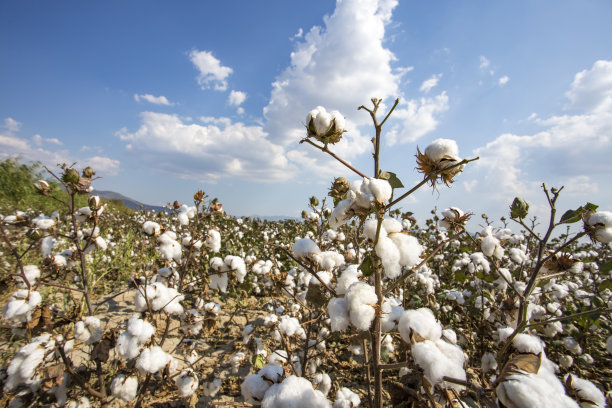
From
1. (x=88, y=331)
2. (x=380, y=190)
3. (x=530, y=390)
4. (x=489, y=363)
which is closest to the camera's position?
(x=530, y=390)

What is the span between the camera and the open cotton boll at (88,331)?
6.86 ft

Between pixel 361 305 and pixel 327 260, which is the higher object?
pixel 327 260

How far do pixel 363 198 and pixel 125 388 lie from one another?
269 cm

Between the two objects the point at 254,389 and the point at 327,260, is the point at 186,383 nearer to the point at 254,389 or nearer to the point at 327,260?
the point at 254,389

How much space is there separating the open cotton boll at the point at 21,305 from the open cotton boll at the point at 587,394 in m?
3.61

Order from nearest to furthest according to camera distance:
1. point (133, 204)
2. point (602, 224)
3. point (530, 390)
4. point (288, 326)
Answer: point (530, 390) → point (602, 224) → point (288, 326) → point (133, 204)

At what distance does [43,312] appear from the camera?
2.14 metres

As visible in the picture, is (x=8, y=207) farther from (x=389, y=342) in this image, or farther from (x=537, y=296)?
(x=537, y=296)

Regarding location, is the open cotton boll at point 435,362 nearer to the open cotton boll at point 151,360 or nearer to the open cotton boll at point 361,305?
the open cotton boll at point 361,305

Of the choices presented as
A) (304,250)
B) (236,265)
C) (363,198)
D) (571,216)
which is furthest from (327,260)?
(571,216)

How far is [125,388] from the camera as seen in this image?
2170 millimetres

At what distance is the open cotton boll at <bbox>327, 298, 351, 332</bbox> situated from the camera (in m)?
1.11

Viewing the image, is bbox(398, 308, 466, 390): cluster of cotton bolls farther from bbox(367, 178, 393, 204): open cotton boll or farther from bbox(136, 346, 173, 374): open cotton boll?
bbox(136, 346, 173, 374): open cotton boll

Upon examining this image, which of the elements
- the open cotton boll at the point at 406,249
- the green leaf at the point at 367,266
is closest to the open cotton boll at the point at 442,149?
the open cotton boll at the point at 406,249
